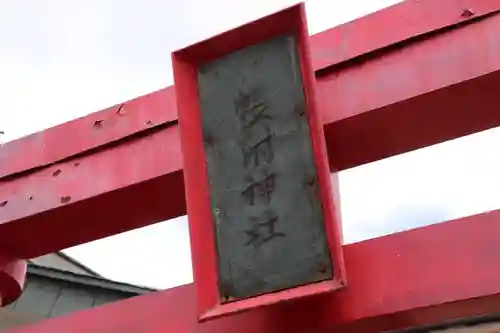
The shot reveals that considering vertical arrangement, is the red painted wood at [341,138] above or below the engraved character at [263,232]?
above

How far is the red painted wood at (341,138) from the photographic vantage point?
192 cm

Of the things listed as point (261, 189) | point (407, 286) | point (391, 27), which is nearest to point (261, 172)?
point (261, 189)

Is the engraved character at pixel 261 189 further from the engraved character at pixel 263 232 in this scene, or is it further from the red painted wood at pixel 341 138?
the red painted wood at pixel 341 138

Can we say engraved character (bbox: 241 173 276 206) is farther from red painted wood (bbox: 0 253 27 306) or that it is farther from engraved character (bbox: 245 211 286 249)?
red painted wood (bbox: 0 253 27 306)

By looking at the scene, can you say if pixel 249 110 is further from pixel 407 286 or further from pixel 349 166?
pixel 407 286

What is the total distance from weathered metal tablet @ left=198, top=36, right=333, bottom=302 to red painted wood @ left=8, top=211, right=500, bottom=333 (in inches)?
7.3

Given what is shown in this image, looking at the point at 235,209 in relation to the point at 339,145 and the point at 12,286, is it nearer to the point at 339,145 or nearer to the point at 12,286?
the point at 339,145

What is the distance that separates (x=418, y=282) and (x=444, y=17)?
0.73 metres

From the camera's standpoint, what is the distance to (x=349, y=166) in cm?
215

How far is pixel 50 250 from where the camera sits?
2.56m

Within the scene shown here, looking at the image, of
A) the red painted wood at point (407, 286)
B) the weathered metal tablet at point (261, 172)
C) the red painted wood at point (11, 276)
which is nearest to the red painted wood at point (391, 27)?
the weathered metal tablet at point (261, 172)

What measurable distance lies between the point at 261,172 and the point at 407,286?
47 centimetres

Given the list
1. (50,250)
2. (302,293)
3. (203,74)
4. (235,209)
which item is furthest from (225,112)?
(50,250)

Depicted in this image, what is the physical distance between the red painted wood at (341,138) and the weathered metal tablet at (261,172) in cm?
20
